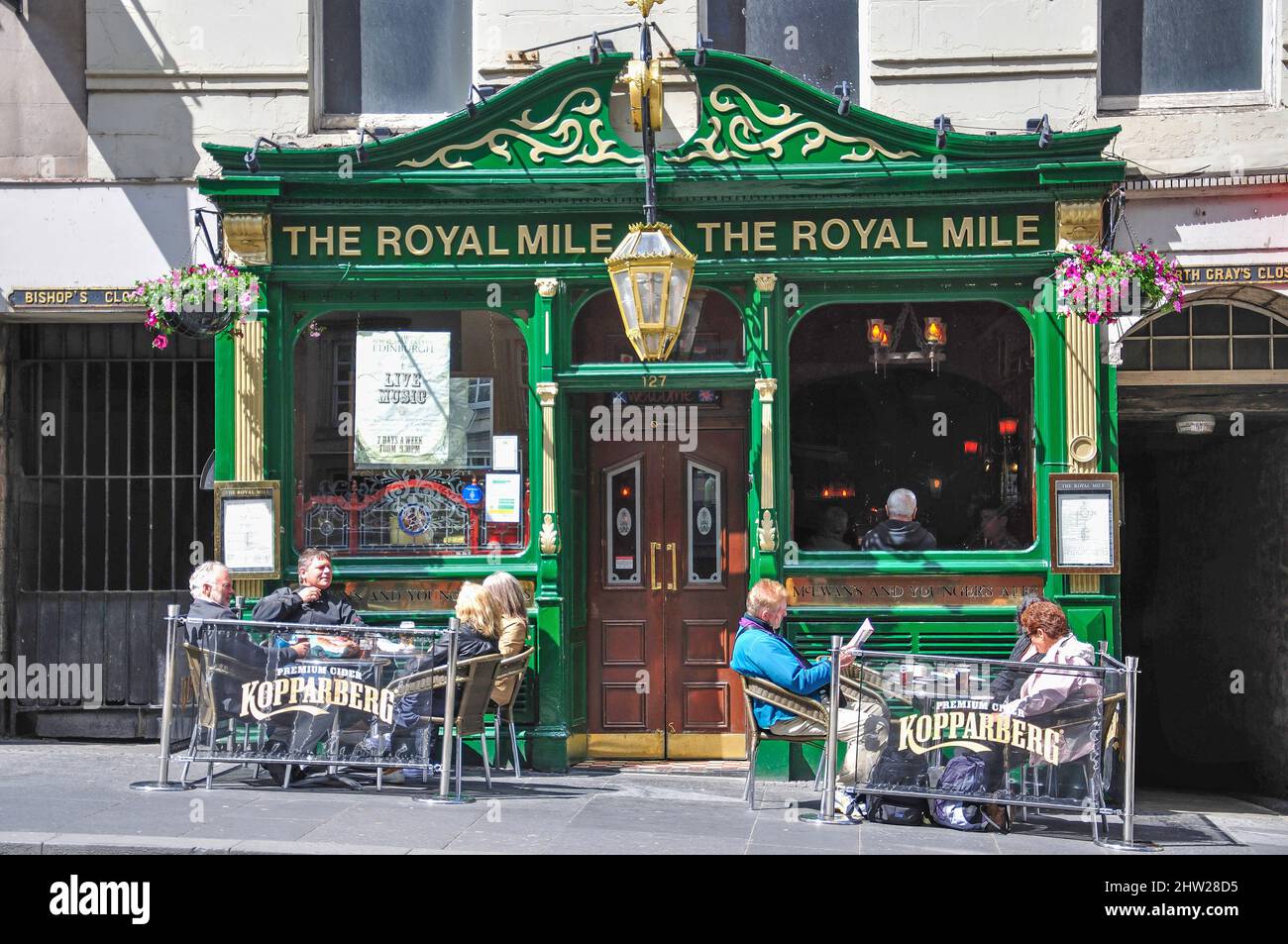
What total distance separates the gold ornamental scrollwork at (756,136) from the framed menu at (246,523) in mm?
3796

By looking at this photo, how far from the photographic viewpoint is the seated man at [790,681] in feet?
29.3

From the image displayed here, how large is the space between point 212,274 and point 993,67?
5872 millimetres

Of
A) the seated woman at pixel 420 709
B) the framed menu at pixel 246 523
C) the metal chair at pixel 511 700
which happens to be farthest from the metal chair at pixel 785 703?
the framed menu at pixel 246 523

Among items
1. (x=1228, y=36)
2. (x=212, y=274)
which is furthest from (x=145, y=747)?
(x=1228, y=36)

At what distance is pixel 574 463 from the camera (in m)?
11.3

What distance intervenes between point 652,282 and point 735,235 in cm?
108

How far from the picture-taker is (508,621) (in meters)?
10.1

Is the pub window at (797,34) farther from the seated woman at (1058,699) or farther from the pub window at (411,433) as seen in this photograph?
the seated woman at (1058,699)

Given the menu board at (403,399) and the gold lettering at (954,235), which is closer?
the gold lettering at (954,235)

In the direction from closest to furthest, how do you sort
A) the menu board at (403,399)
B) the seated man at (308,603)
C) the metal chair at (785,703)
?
1. the metal chair at (785,703)
2. the seated man at (308,603)
3. the menu board at (403,399)

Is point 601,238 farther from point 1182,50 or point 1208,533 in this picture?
point 1208,533

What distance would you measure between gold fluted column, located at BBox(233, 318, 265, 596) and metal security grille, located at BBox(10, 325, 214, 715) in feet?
4.12

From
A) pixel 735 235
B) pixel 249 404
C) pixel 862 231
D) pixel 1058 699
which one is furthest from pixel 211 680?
pixel 862 231

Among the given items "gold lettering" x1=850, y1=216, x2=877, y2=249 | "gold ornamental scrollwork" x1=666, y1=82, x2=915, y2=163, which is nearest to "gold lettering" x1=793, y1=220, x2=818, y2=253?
"gold lettering" x1=850, y1=216, x2=877, y2=249
